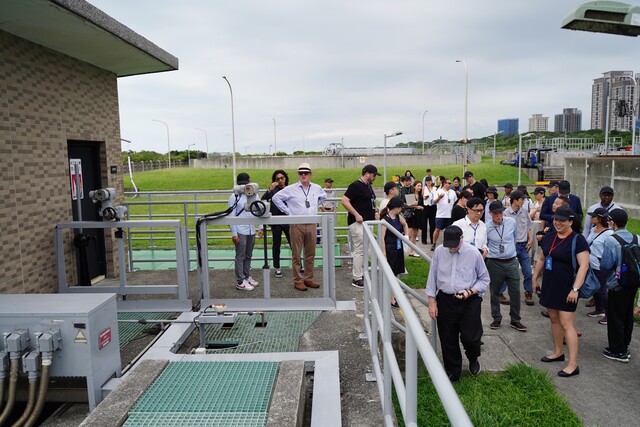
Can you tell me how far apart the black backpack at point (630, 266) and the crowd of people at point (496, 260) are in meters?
0.05

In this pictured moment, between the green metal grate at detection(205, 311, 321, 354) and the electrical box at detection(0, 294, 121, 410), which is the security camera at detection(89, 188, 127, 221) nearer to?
the green metal grate at detection(205, 311, 321, 354)

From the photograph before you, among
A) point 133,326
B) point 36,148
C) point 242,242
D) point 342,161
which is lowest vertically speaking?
point 133,326

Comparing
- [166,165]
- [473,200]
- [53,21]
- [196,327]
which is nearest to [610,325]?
[473,200]

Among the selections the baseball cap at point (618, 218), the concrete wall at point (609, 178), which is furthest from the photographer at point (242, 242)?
the concrete wall at point (609, 178)

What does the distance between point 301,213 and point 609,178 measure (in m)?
15.5

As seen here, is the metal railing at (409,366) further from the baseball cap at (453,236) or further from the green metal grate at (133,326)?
the green metal grate at (133,326)

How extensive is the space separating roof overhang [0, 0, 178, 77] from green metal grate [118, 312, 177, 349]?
3426 millimetres

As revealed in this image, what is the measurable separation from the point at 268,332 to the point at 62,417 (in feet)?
7.31

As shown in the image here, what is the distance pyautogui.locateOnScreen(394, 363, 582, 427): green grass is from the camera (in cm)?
434

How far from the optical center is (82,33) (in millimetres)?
5898

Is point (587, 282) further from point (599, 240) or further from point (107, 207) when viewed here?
point (107, 207)

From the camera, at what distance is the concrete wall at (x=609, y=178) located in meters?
16.6

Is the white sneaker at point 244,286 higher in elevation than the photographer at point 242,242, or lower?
lower

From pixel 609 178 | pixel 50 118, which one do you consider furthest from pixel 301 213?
pixel 609 178
